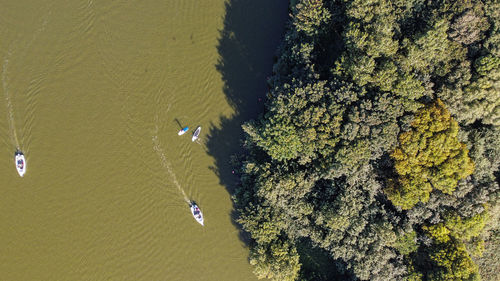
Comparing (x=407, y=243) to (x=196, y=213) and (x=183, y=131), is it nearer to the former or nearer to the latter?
(x=196, y=213)

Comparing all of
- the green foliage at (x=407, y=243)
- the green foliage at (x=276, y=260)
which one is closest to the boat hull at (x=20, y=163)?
the green foliage at (x=276, y=260)

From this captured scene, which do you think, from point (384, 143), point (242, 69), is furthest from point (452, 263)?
point (242, 69)

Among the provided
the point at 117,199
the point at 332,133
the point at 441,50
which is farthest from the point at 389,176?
the point at 117,199

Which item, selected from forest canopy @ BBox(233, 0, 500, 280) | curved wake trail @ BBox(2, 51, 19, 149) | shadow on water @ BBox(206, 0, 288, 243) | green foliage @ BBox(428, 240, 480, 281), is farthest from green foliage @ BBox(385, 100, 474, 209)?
curved wake trail @ BBox(2, 51, 19, 149)

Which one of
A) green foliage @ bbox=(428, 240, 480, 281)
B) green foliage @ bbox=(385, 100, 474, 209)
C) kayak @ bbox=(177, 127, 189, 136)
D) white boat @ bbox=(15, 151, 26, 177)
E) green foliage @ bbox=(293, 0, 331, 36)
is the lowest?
green foliage @ bbox=(428, 240, 480, 281)

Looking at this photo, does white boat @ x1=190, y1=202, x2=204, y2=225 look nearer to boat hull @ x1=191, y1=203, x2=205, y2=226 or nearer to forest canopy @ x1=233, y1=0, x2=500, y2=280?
boat hull @ x1=191, y1=203, x2=205, y2=226

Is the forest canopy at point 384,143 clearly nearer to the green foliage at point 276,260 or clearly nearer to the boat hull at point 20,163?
the green foliage at point 276,260
